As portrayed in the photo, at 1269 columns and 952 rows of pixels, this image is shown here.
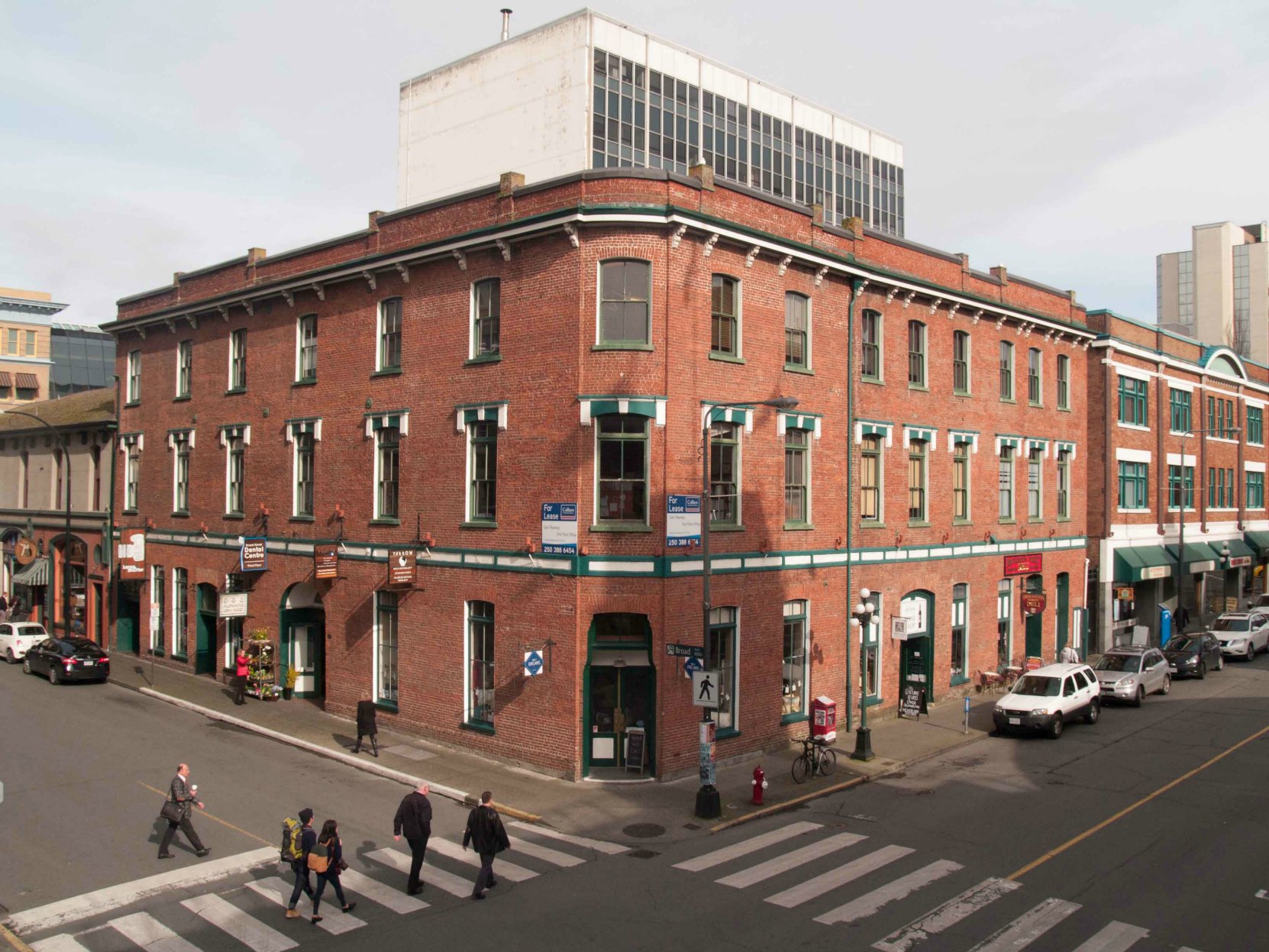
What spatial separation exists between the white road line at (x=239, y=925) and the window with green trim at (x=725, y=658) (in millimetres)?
11582

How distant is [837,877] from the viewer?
15367 mm

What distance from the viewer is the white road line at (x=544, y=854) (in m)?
16.5

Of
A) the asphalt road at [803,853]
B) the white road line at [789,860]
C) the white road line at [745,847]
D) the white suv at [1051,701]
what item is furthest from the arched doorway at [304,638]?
the white suv at [1051,701]

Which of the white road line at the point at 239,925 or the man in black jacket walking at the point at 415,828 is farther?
the man in black jacket walking at the point at 415,828

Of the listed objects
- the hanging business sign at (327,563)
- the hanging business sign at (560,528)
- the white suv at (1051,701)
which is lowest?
the white suv at (1051,701)

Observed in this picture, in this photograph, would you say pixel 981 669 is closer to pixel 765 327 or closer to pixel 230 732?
pixel 765 327

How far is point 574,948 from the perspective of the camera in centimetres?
1266

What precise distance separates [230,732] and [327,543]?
568 centimetres

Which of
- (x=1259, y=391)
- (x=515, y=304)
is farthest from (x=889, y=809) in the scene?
(x=1259, y=391)

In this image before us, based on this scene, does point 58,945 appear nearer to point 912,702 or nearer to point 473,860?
point 473,860

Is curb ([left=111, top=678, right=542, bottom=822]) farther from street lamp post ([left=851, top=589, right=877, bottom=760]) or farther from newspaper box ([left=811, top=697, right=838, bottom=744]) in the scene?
street lamp post ([left=851, top=589, right=877, bottom=760])

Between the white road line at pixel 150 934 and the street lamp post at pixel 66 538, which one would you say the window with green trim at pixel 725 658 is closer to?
the white road line at pixel 150 934

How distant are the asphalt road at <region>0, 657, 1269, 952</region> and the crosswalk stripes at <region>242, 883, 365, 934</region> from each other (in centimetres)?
14

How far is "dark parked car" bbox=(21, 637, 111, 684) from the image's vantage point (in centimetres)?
3206
